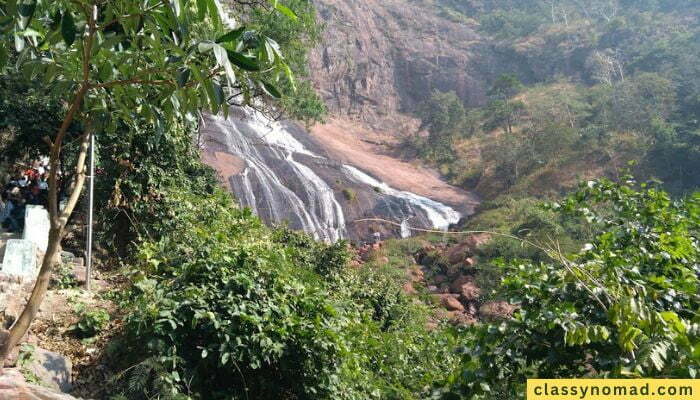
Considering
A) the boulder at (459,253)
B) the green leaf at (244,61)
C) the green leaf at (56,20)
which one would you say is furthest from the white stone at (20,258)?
the boulder at (459,253)

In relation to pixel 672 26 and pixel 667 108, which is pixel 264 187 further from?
pixel 672 26

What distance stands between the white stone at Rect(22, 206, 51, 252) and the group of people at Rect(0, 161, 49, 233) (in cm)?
129

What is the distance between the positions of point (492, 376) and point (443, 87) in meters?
47.3

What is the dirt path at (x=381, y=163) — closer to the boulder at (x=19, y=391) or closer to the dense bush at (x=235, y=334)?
the dense bush at (x=235, y=334)

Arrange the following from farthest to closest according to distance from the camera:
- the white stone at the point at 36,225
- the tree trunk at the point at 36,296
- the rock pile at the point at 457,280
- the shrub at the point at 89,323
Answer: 1. the rock pile at the point at 457,280
2. the white stone at the point at 36,225
3. the shrub at the point at 89,323
4. the tree trunk at the point at 36,296

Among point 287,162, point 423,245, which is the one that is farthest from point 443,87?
point 423,245

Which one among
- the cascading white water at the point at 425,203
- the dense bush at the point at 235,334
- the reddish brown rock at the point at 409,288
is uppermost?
the dense bush at the point at 235,334

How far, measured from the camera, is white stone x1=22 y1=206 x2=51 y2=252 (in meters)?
6.54

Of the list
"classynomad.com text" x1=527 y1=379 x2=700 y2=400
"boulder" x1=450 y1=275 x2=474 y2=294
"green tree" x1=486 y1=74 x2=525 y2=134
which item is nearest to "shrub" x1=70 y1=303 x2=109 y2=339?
"classynomad.com text" x1=527 y1=379 x2=700 y2=400

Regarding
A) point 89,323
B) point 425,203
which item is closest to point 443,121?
point 425,203

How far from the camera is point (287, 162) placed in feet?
85.4

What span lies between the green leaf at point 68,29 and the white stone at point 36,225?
4.65 meters

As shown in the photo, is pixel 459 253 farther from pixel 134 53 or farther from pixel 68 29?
pixel 68 29

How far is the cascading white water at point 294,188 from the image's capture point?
21797 millimetres
